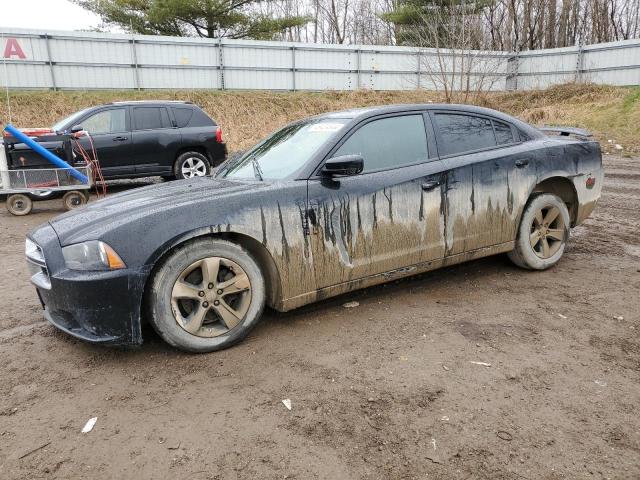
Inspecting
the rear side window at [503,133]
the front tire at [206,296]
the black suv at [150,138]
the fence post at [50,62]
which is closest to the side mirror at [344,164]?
the front tire at [206,296]

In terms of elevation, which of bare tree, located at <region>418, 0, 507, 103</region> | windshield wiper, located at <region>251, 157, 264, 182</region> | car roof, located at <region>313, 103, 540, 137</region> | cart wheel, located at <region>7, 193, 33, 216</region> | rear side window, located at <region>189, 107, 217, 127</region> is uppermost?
bare tree, located at <region>418, 0, 507, 103</region>

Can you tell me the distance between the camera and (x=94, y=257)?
301cm

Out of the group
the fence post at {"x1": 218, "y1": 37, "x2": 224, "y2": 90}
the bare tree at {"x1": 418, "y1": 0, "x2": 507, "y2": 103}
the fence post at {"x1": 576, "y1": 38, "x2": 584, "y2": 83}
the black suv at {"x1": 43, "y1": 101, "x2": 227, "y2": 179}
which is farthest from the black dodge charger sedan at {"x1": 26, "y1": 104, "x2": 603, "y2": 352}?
the fence post at {"x1": 576, "y1": 38, "x2": 584, "y2": 83}

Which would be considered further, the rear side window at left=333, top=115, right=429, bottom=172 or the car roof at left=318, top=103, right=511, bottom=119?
the car roof at left=318, top=103, right=511, bottom=119

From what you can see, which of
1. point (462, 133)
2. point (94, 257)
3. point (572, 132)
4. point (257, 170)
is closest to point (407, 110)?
point (462, 133)

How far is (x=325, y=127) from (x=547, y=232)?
236 centimetres

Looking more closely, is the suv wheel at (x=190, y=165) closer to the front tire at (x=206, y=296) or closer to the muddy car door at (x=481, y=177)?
the muddy car door at (x=481, y=177)

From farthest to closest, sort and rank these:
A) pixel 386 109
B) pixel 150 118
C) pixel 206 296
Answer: pixel 150 118 → pixel 386 109 → pixel 206 296

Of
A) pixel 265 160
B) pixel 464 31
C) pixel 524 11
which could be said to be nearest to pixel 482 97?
pixel 464 31

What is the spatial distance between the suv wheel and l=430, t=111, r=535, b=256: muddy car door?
7.32 m

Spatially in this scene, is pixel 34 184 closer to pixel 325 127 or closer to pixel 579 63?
pixel 325 127

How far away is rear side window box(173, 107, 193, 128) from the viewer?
10.6 metres

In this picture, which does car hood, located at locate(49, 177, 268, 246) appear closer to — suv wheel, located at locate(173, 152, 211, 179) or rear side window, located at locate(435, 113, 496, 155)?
rear side window, located at locate(435, 113, 496, 155)

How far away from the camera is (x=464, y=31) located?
16734 mm
